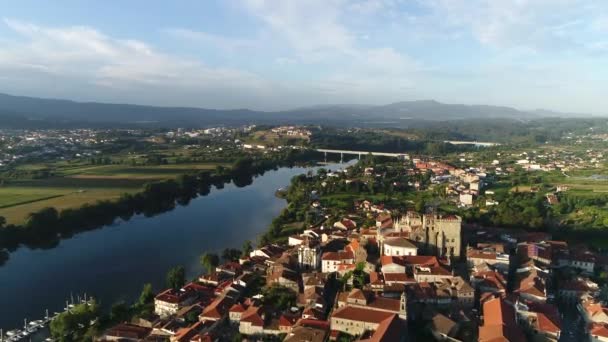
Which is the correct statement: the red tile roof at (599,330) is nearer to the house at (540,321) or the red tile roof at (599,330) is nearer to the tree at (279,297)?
the house at (540,321)

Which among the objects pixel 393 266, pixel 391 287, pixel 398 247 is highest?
pixel 398 247

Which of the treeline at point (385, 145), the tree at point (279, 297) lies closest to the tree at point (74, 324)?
the tree at point (279, 297)

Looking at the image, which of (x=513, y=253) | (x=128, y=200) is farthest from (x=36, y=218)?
(x=513, y=253)

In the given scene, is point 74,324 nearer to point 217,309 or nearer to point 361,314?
point 217,309

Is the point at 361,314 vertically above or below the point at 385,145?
above

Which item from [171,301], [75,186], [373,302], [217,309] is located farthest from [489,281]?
[75,186]

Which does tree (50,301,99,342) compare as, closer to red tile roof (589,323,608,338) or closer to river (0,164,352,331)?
river (0,164,352,331)
